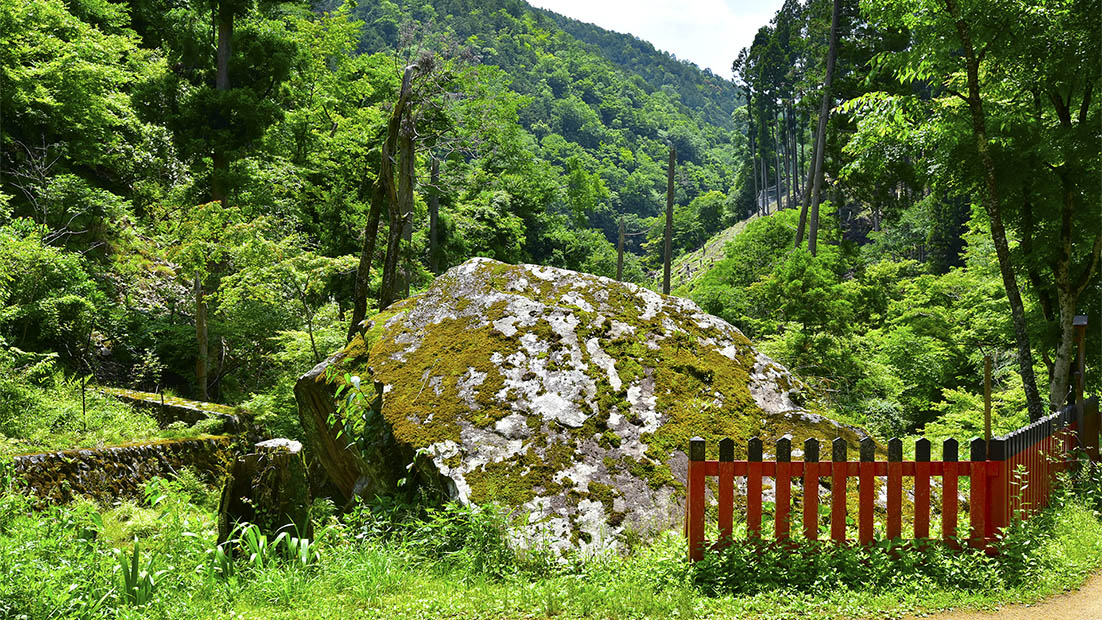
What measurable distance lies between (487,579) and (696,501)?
1.51 metres

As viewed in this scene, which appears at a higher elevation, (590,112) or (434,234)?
(590,112)

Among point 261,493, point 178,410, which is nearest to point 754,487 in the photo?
point 261,493

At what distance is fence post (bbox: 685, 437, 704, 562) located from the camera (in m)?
4.82

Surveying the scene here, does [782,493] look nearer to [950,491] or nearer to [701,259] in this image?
[950,491]

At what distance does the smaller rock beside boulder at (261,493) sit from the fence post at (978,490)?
4.85m

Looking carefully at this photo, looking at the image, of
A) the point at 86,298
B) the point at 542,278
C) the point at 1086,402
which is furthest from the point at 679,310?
the point at 86,298

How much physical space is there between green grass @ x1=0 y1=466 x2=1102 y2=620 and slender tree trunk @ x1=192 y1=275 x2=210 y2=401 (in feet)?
31.3

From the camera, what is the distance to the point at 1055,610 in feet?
15.3

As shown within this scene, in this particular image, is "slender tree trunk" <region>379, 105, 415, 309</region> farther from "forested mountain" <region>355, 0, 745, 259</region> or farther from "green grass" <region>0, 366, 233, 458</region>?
"forested mountain" <region>355, 0, 745, 259</region>

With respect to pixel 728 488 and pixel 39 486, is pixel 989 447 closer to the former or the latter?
pixel 728 488

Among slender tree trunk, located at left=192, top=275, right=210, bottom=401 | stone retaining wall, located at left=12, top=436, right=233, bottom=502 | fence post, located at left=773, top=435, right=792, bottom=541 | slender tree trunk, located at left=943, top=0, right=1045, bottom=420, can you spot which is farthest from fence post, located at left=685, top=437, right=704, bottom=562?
slender tree trunk, located at left=192, top=275, right=210, bottom=401

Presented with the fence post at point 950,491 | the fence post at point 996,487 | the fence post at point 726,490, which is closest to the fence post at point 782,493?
the fence post at point 726,490

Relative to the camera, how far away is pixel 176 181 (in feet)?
57.7

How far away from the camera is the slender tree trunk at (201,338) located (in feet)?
48.1
